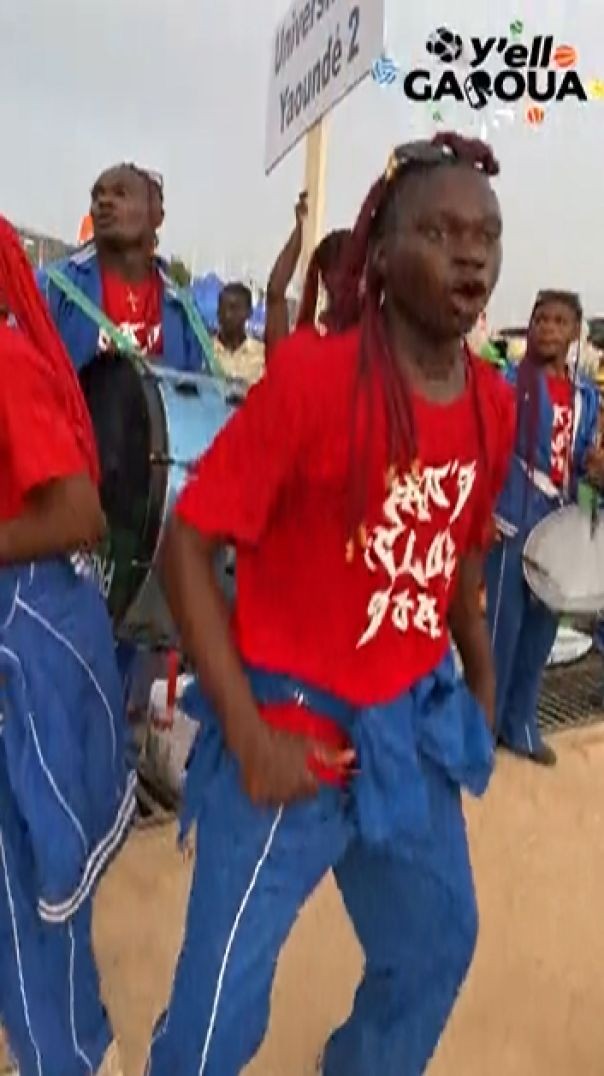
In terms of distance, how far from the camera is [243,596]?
139 cm

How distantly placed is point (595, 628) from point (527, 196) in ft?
10.9

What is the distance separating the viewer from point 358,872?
1.49 metres

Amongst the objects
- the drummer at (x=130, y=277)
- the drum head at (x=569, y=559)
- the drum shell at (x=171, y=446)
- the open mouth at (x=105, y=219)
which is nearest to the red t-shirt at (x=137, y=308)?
the drummer at (x=130, y=277)

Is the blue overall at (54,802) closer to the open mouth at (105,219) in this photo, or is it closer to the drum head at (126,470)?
the drum head at (126,470)

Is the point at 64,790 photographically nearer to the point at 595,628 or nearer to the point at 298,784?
the point at 298,784

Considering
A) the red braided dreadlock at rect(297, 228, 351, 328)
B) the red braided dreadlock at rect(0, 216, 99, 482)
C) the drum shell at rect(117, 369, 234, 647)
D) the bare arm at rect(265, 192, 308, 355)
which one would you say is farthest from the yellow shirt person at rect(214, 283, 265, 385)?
the red braided dreadlock at rect(0, 216, 99, 482)

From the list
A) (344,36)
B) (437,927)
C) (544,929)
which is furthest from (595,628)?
(437,927)

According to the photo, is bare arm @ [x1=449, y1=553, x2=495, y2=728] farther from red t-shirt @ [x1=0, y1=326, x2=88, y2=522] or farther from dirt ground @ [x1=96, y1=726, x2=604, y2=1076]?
dirt ground @ [x1=96, y1=726, x2=604, y2=1076]

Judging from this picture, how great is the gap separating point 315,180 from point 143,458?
1257 millimetres

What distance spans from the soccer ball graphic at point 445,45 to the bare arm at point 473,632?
17.5 feet

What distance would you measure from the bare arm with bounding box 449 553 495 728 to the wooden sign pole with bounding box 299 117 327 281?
1.66 metres

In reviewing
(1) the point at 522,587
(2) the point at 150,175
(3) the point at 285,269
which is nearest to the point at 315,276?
(2) the point at 150,175

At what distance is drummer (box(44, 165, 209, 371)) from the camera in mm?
2803

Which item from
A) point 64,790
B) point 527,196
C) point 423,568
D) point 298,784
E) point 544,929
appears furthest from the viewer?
point 527,196
